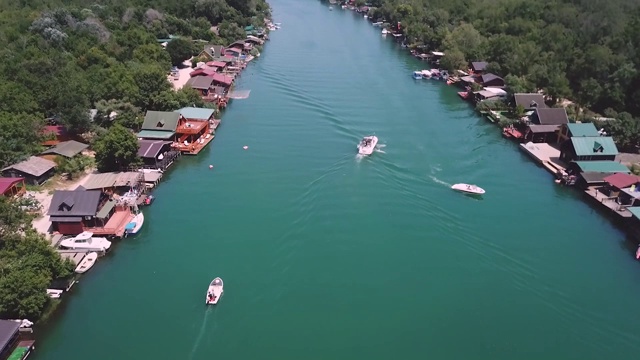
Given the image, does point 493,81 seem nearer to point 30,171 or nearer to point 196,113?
point 196,113

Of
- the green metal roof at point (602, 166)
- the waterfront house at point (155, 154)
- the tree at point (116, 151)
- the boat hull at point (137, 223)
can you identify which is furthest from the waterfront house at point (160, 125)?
the green metal roof at point (602, 166)

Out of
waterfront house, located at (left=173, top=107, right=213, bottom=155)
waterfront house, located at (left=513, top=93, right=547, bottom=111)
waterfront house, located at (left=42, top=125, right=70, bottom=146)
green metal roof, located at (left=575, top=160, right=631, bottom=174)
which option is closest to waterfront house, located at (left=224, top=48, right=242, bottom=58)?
waterfront house, located at (left=173, top=107, right=213, bottom=155)

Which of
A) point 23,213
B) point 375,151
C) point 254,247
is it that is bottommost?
point 23,213

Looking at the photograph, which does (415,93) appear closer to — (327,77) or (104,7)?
(327,77)

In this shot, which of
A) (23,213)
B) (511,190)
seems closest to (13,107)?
(23,213)

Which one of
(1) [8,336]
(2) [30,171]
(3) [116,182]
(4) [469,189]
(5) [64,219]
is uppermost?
(4) [469,189]

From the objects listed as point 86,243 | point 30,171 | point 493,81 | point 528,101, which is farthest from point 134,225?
point 493,81

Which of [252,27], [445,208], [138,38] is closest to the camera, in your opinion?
[445,208]
